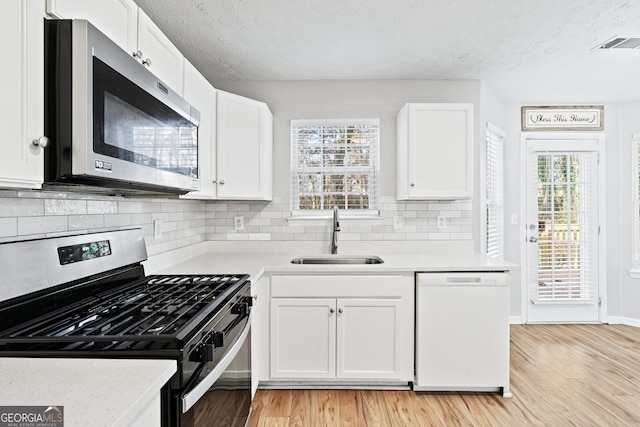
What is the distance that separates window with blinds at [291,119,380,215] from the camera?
3215 millimetres

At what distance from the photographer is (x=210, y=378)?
1.17m

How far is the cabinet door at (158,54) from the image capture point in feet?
4.90

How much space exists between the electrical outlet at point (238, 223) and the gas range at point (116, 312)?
1.31m

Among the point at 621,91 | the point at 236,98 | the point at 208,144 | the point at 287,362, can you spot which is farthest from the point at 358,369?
the point at 621,91

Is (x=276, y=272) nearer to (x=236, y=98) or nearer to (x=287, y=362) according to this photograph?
(x=287, y=362)

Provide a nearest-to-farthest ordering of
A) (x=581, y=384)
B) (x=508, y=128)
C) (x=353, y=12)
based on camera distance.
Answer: (x=353, y=12) → (x=581, y=384) → (x=508, y=128)

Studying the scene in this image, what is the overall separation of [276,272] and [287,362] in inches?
23.9

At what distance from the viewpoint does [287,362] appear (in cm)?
245

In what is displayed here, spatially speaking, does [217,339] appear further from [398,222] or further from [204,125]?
[398,222]

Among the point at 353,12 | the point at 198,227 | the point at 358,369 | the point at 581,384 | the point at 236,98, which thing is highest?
the point at 353,12

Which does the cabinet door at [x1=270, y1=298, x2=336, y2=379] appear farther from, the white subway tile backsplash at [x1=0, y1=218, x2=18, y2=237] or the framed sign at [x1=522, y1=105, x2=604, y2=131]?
the framed sign at [x1=522, y1=105, x2=604, y2=131]

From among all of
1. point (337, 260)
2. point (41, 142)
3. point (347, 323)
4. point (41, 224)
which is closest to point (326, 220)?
point (337, 260)

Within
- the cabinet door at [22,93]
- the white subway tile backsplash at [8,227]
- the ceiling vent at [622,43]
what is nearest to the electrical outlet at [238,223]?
the white subway tile backsplash at [8,227]

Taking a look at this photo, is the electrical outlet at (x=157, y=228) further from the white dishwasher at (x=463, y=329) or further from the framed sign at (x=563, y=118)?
the framed sign at (x=563, y=118)
